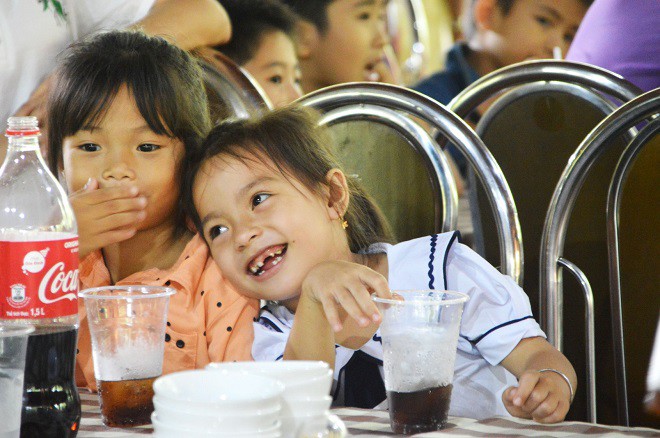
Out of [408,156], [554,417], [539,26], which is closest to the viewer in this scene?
[554,417]

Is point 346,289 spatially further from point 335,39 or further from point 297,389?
point 335,39

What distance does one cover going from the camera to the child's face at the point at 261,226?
1396mm

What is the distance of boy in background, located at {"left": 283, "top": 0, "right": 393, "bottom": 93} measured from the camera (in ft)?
11.6

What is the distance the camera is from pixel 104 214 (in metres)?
1.41

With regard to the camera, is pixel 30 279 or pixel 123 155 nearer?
pixel 30 279

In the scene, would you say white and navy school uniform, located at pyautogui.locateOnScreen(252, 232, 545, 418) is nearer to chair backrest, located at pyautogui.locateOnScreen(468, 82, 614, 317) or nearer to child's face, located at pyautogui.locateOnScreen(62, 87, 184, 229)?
child's face, located at pyautogui.locateOnScreen(62, 87, 184, 229)

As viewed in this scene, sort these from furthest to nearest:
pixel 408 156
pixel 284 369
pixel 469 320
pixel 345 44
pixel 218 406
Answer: pixel 345 44 < pixel 408 156 < pixel 469 320 < pixel 284 369 < pixel 218 406

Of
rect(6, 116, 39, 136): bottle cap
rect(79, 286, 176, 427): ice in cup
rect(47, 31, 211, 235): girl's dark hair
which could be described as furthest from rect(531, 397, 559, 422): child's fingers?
rect(47, 31, 211, 235): girl's dark hair

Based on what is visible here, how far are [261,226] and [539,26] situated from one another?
7.88 feet

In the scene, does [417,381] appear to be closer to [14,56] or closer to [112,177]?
[112,177]

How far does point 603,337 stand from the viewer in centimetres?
170

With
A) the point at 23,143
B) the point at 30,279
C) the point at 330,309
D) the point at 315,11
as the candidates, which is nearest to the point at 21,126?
the point at 23,143

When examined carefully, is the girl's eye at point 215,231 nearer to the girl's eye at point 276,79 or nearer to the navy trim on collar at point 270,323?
the navy trim on collar at point 270,323

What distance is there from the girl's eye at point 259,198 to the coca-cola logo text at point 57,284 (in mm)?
518
